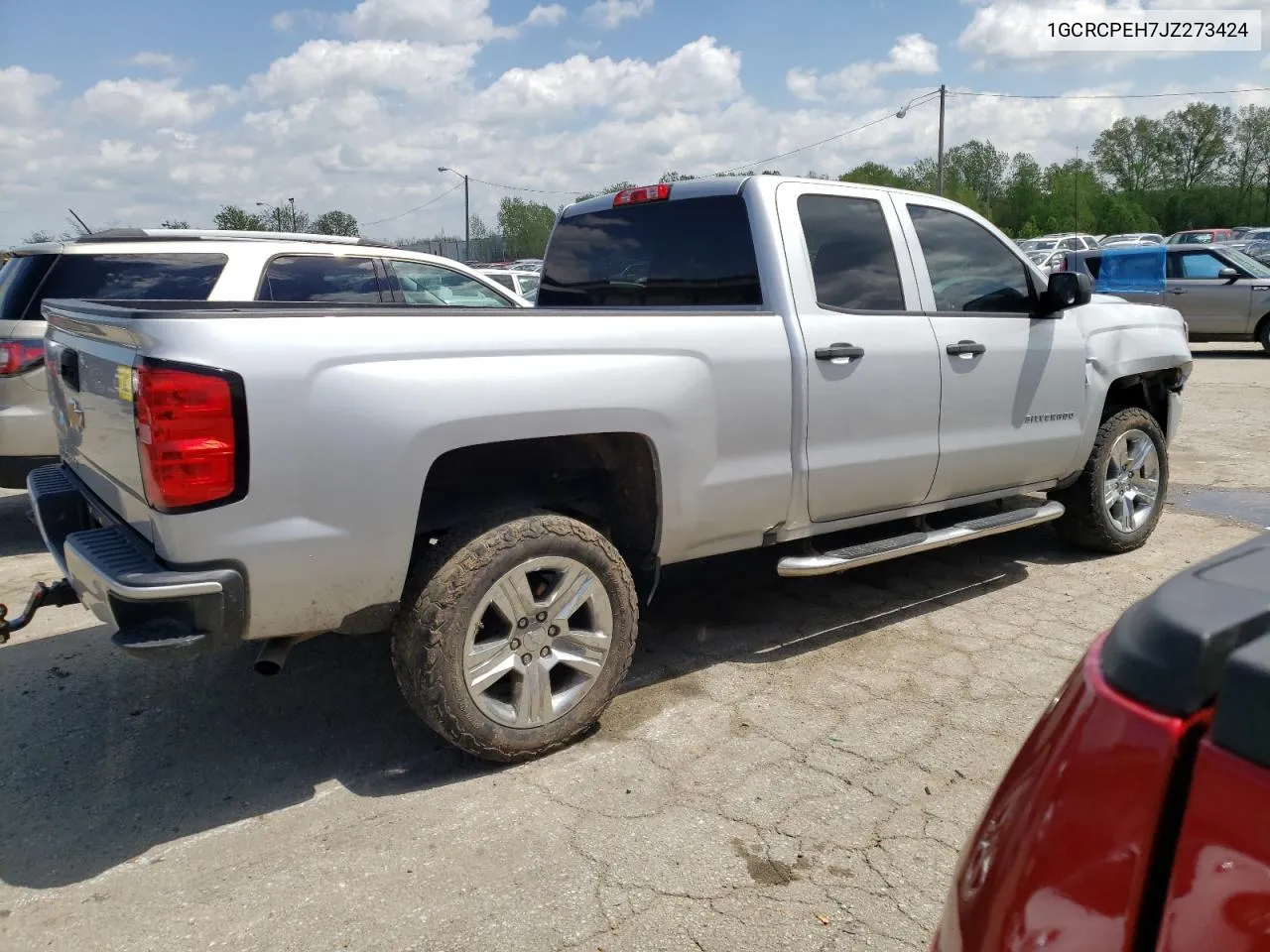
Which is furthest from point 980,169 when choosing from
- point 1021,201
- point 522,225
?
point 522,225

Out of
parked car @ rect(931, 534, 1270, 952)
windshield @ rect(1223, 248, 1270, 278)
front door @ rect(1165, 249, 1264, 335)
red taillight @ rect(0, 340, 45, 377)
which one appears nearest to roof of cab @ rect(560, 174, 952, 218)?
parked car @ rect(931, 534, 1270, 952)

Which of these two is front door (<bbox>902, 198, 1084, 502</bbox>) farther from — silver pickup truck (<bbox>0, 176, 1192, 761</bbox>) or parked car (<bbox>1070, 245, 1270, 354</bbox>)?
parked car (<bbox>1070, 245, 1270, 354</bbox>)

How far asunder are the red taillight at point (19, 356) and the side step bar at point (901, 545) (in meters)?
4.57

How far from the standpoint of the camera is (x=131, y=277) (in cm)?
600

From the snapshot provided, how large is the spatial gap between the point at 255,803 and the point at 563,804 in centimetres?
99

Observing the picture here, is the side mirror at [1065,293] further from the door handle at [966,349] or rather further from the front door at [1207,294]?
the front door at [1207,294]

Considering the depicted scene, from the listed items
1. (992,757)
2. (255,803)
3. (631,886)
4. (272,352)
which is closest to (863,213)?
(992,757)

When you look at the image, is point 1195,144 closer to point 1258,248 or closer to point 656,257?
point 1258,248

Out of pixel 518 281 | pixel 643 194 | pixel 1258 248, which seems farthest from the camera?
pixel 1258 248

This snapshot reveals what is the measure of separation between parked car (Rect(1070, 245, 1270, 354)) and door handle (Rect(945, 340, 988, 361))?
41.2 feet

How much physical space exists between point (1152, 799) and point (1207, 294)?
690 inches

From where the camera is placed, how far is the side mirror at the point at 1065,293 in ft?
15.6

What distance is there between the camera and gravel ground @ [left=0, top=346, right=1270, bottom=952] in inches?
100

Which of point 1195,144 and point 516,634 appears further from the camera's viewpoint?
point 1195,144
